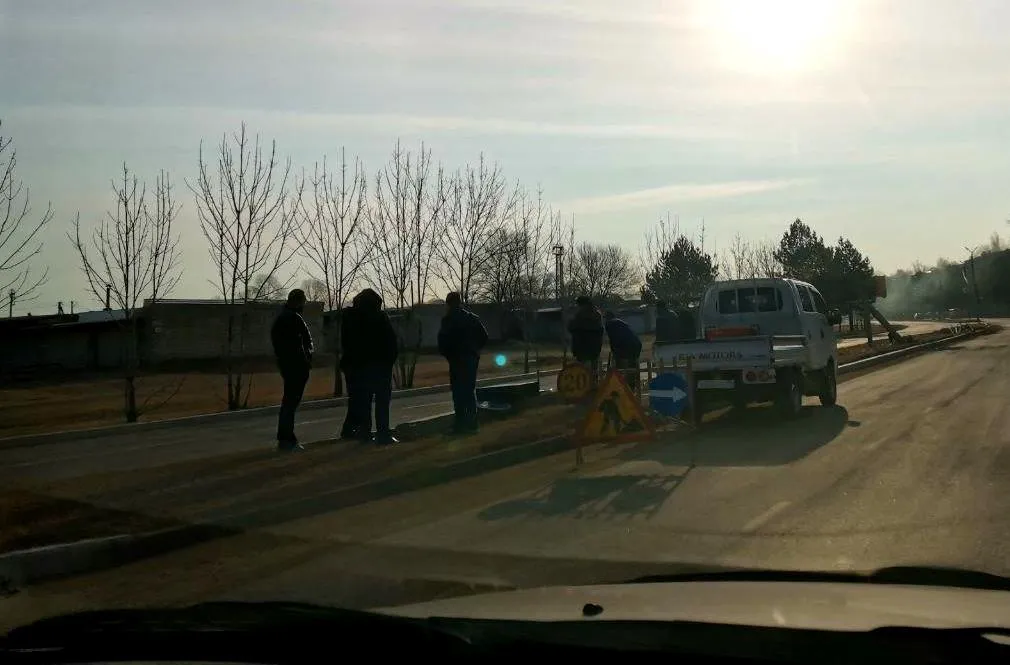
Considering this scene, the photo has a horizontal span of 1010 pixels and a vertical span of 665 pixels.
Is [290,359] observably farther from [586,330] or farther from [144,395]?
[144,395]

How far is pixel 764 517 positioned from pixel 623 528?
1245mm

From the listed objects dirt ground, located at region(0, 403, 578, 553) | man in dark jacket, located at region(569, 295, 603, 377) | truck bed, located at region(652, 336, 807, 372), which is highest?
man in dark jacket, located at region(569, 295, 603, 377)

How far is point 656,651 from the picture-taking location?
2.96 meters

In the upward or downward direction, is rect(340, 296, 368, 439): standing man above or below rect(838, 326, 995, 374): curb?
above

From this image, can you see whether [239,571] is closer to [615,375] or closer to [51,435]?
[615,375]

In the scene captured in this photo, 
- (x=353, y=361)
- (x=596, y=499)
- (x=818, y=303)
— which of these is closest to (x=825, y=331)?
(x=818, y=303)

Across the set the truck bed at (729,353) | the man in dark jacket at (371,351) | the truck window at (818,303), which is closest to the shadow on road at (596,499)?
the man in dark jacket at (371,351)

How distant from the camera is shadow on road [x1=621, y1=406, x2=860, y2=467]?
1170 cm

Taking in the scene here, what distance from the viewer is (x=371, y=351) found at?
12875 millimetres

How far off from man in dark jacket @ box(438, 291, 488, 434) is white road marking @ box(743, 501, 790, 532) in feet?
19.1

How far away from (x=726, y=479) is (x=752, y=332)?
7.26 meters

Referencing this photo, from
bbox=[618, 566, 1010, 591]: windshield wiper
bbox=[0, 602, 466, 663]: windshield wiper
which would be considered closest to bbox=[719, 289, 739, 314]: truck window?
bbox=[618, 566, 1010, 591]: windshield wiper

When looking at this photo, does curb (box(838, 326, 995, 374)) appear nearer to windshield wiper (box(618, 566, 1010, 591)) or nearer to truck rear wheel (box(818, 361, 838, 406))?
truck rear wheel (box(818, 361, 838, 406))

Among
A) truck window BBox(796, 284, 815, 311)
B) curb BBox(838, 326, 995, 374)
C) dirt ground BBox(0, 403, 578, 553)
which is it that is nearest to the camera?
dirt ground BBox(0, 403, 578, 553)
